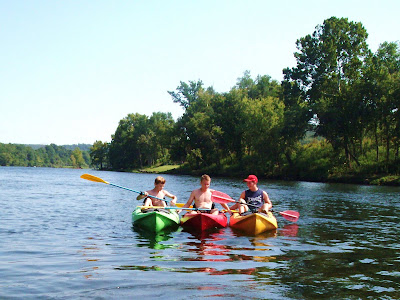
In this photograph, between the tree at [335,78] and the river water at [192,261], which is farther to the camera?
the tree at [335,78]

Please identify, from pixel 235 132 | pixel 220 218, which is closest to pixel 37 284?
pixel 220 218

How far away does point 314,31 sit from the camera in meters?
49.9

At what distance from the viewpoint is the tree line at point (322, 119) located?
142 feet

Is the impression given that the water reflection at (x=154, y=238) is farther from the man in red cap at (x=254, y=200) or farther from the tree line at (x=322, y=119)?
the tree line at (x=322, y=119)

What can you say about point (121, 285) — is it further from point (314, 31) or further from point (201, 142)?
point (201, 142)

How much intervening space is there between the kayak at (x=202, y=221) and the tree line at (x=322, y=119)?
33.6 metres

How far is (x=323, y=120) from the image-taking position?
46.3 metres

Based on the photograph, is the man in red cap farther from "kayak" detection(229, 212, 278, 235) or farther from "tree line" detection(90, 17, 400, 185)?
"tree line" detection(90, 17, 400, 185)

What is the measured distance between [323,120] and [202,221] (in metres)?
36.9

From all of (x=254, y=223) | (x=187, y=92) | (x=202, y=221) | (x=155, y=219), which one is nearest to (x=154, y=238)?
(x=155, y=219)

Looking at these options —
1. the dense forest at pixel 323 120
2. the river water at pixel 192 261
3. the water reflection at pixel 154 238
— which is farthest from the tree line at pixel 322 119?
the water reflection at pixel 154 238

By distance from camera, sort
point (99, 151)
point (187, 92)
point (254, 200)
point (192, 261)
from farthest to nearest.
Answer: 1. point (99, 151)
2. point (187, 92)
3. point (254, 200)
4. point (192, 261)

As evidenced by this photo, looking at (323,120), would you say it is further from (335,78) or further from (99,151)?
(99,151)

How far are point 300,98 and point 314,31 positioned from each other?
7447mm
